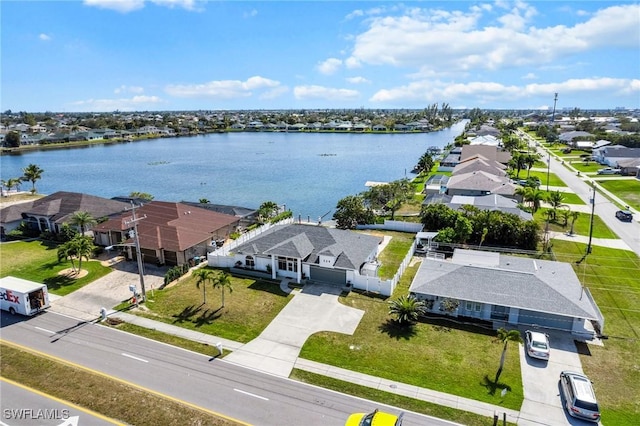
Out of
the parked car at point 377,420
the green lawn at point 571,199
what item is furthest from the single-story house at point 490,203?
the parked car at point 377,420

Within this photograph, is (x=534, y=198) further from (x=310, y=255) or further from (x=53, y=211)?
(x=53, y=211)

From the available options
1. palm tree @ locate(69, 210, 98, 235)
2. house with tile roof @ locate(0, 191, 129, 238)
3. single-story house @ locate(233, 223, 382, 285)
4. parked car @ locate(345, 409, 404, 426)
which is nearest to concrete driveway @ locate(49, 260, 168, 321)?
single-story house @ locate(233, 223, 382, 285)

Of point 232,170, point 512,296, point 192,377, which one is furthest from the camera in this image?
point 232,170

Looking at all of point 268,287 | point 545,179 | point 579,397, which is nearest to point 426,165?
point 545,179

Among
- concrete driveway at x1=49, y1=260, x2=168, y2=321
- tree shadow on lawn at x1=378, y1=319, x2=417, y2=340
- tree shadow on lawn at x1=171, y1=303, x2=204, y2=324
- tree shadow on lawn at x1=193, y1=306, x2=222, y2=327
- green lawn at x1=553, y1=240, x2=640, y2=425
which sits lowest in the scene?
green lawn at x1=553, y1=240, x2=640, y2=425

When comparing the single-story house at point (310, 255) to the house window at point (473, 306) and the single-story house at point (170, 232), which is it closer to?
the single-story house at point (170, 232)

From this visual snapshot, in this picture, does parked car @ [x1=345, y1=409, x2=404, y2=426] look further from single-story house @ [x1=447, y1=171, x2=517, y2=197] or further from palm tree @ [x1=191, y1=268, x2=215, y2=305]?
single-story house @ [x1=447, y1=171, x2=517, y2=197]
